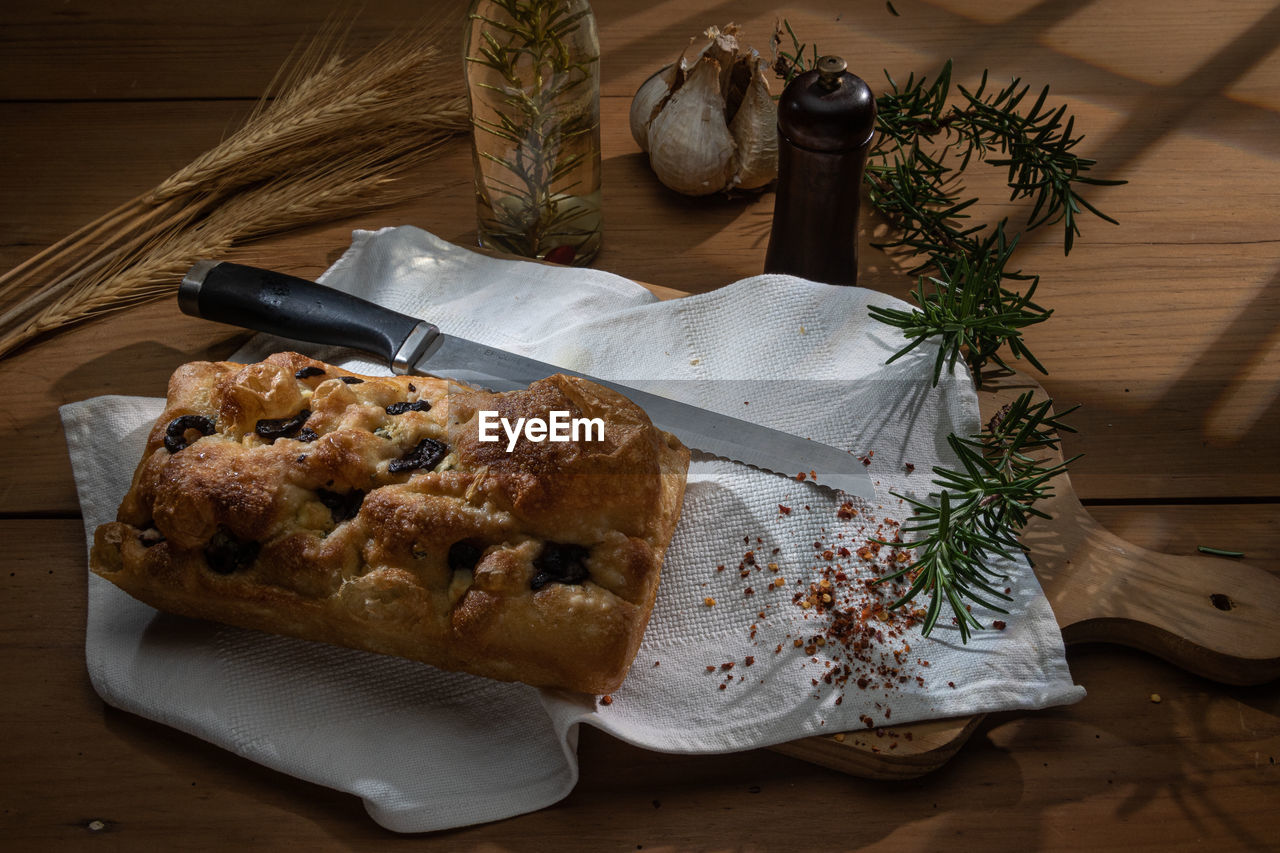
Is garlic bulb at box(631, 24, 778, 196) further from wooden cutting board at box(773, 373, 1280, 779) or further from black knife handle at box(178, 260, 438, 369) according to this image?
wooden cutting board at box(773, 373, 1280, 779)

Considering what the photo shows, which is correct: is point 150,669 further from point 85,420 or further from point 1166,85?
point 1166,85

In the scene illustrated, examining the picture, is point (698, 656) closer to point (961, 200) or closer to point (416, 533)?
point (416, 533)

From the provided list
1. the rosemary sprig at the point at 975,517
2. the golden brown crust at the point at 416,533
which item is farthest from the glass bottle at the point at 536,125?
the rosemary sprig at the point at 975,517

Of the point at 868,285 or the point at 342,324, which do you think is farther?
the point at 868,285

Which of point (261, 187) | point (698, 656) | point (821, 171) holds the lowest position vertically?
point (698, 656)

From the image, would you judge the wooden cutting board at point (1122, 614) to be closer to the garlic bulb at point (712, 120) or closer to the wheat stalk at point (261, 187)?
the garlic bulb at point (712, 120)

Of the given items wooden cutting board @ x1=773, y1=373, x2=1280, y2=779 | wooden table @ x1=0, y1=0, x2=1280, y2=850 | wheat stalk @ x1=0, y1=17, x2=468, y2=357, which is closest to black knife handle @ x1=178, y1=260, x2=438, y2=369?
wooden table @ x1=0, y1=0, x2=1280, y2=850

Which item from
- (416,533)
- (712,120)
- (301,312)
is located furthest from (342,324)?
(712,120)
